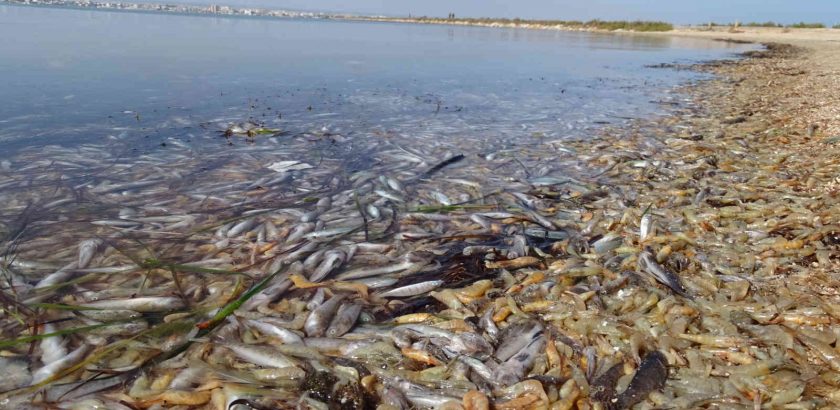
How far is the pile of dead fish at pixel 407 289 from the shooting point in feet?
9.14

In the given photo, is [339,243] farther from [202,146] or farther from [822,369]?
[202,146]

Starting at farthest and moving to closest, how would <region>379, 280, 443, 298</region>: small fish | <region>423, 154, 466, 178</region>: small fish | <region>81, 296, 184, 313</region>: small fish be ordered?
<region>423, 154, 466, 178</region>: small fish → <region>379, 280, 443, 298</region>: small fish → <region>81, 296, 184, 313</region>: small fish

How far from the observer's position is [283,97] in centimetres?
1152

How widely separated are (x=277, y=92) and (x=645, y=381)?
1091 cm

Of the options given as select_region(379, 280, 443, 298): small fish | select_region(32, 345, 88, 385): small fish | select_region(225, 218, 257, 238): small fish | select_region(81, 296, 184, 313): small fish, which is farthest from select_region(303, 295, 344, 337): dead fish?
select_region(225, 218, 257, 238): small fish

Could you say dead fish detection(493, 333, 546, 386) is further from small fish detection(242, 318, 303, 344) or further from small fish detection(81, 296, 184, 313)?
small fish detection(81, 296, 184, 313)

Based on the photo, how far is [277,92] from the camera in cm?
1206

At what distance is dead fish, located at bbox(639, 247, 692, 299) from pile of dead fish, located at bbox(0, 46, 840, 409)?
0.02m

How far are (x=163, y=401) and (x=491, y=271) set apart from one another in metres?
2.42

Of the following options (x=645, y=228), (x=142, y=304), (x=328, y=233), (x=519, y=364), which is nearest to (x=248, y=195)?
(x=328, y=233)

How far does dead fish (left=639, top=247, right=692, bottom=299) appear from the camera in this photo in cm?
376

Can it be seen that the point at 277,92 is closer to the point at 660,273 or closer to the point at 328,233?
the point at 328,233

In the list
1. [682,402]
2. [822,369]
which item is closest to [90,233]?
[682,402]

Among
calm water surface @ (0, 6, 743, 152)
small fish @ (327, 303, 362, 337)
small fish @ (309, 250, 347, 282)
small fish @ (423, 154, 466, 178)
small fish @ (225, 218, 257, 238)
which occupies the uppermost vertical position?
calm water surface @ (0, 6, 743, 152)
